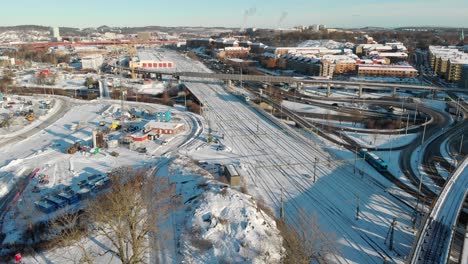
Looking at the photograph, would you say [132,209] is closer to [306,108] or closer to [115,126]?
[115,126]

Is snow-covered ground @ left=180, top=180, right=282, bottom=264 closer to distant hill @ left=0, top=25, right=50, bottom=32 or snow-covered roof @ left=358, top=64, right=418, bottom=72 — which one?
snow-covered roof @ left=358, top=64, right=418, bottom=72

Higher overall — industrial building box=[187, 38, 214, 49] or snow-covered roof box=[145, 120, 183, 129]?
industrial building box=[187, 38, 214, 49]

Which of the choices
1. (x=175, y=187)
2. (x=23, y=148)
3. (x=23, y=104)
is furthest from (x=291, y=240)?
(x=23, y=104)

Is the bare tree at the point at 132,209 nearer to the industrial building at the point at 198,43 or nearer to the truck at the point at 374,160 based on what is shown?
the truck at the point at 374,160

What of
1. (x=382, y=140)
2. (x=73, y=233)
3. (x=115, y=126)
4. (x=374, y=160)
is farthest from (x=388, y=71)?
(x=73, y=233)

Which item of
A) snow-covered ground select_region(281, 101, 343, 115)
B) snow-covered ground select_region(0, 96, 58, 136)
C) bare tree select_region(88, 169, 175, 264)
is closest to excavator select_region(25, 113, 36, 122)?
snow-covered ground select_region(0, 96, 58, 136)
